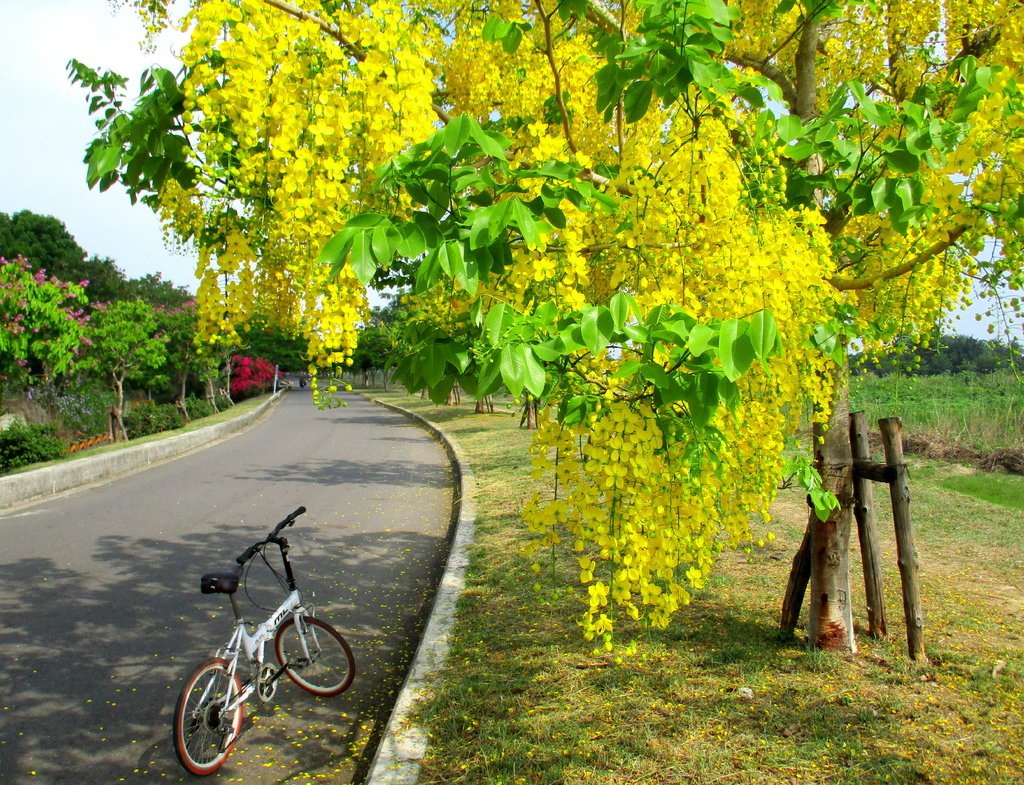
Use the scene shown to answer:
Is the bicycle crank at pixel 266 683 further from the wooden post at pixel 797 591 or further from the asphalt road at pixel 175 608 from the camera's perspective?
the wooden post at pixel 797 591

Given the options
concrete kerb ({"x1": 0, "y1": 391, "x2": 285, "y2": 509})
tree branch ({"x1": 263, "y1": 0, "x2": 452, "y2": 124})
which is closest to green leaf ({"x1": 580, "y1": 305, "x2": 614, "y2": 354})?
tree branch ({"x1": 263, "y1": 0, "x2": 452, "y2": 124})

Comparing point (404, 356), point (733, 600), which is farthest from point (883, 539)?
point (404, 356)

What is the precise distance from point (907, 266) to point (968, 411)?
10.00 metres

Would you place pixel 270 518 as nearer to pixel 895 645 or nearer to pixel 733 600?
pixel 733 600

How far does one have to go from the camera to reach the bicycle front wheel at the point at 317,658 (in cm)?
404

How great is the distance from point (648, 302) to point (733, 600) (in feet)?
9.38

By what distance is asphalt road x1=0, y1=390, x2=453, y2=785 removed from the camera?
3.46 metres

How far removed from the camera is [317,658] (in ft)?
13.6

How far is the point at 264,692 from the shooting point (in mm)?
3824

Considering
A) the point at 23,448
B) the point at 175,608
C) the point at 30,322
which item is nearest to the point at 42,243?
the point at 30,322

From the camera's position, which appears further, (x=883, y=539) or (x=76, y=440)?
(x=76, y=440)

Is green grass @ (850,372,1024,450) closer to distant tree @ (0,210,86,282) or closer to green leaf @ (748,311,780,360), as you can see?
green leaf @ (748,311,780,360)

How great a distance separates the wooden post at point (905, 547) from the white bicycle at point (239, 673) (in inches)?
113

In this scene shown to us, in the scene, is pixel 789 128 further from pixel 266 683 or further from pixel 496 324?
Answer: pixel 266 683
